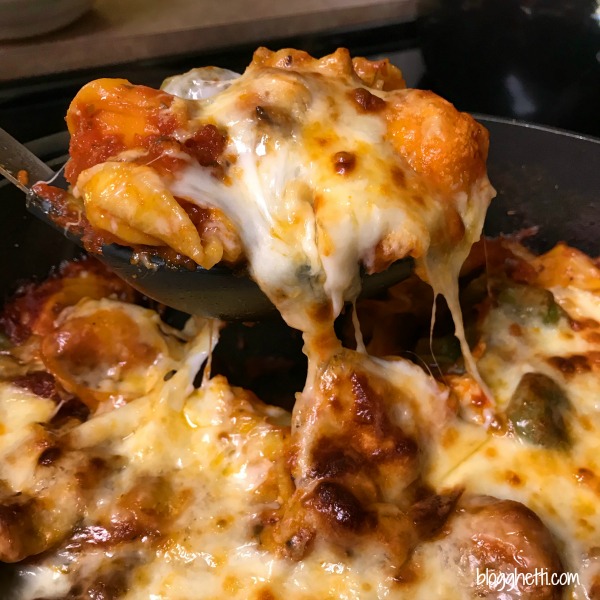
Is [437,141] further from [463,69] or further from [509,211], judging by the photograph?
[463,69]

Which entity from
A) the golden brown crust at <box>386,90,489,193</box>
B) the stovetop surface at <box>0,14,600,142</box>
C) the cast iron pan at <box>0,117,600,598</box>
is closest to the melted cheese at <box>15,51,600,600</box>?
the golden brown crust at <box>386,90,489,193</box>

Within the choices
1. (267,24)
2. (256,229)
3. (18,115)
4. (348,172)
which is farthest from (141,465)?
(267,24)

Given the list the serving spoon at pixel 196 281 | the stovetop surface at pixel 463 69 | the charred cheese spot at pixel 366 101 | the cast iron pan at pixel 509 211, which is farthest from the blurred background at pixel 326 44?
the charred cheese spot at pixel 366 101

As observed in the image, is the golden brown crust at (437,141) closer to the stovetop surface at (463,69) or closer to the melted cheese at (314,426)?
the melted cheese at (314,426)

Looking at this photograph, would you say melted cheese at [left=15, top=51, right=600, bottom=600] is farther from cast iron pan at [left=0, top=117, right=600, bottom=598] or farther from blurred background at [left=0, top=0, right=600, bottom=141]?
blurred background at [left=0, top=0, right=600, bottom=141]

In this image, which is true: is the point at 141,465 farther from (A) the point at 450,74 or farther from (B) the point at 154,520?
(A) the point at 450,74

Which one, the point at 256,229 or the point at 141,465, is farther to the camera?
the point at 141,465
